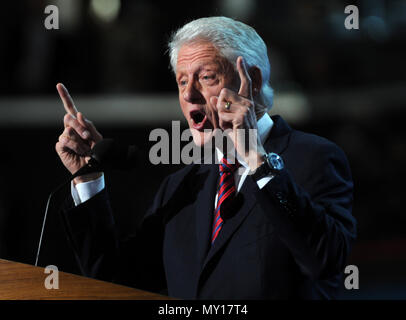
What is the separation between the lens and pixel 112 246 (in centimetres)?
132

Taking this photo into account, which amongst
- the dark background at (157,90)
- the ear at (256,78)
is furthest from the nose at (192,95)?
the dark background at (157,90)

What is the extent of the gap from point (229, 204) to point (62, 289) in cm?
42

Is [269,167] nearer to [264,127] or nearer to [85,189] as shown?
[264,127]

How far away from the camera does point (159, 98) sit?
354 centimetres

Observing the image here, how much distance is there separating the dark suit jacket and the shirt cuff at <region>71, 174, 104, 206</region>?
0.07 feet

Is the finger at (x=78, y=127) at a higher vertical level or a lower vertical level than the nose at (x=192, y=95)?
lower

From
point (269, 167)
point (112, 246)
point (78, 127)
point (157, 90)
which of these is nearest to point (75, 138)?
point (78, 127)

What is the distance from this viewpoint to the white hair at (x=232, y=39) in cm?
126

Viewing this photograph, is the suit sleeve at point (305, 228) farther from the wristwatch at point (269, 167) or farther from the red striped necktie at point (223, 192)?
the red striped necktie at point (223, 192)

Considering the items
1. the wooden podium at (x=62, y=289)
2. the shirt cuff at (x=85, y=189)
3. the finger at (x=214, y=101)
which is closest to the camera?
the wooden podium at (x=62, y=289)

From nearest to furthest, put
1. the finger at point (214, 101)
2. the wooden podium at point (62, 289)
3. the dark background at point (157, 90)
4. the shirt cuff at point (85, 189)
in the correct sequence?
the wooden podium at point (62, 289) < the finger at point (214, 101) < the shirt cuff at point (85, 189) < the dark background at point (157, 90)

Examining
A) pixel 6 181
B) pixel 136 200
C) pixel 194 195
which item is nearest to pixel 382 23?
pixel 136 200

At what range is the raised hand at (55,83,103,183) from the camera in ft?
4.22

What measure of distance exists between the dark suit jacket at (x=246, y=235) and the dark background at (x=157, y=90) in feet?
5.46
